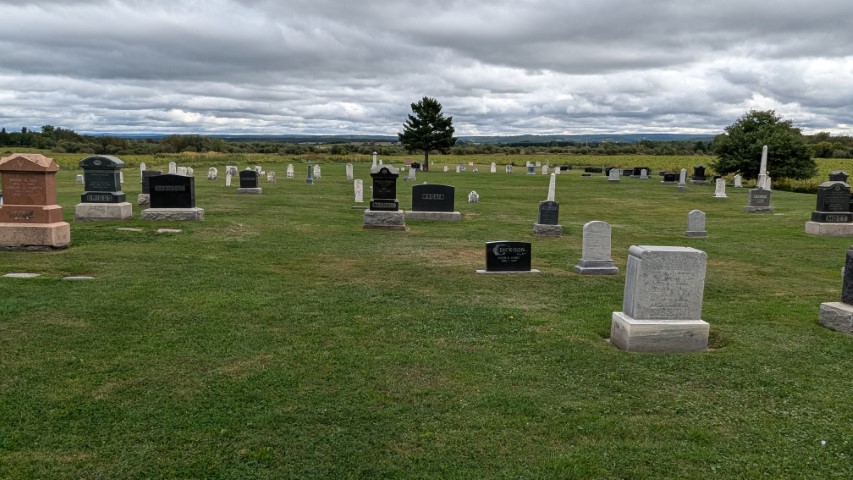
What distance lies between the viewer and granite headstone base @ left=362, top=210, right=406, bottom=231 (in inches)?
696

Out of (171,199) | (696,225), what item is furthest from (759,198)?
(171,199)

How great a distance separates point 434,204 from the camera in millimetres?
20234

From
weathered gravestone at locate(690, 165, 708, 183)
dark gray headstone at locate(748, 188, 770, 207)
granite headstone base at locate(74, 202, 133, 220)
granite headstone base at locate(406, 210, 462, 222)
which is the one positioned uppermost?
weathered gravestone at locate(690, 165, 708, 183)

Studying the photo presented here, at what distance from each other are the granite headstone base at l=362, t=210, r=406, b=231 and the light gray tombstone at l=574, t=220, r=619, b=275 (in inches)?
274

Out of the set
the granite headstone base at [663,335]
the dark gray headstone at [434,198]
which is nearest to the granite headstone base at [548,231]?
the dark gray headstone at [434,198]

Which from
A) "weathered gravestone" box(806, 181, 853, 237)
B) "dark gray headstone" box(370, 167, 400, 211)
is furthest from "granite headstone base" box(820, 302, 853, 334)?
"weathered gravestone" box(806, 181, 853, 237)

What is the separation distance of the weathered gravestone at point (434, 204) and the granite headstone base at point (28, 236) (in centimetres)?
1056

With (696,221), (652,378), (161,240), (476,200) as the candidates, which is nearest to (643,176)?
(476,200)

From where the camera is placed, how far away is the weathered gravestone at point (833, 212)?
18.0 meters

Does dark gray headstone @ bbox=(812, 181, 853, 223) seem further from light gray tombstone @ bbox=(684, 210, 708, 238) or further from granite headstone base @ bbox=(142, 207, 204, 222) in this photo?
granite headstone base @ bbox=(142, 207, 204, 222)

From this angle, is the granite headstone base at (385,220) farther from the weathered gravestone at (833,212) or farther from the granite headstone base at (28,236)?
the weathered gravestone at (833,212)

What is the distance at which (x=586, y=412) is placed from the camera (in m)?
5.39

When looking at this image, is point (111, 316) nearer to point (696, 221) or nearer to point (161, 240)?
point (161, 240)

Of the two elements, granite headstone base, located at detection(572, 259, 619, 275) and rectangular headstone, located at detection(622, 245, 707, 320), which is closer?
rectangular headstone, located at detection(622, 245, 707, 320)
